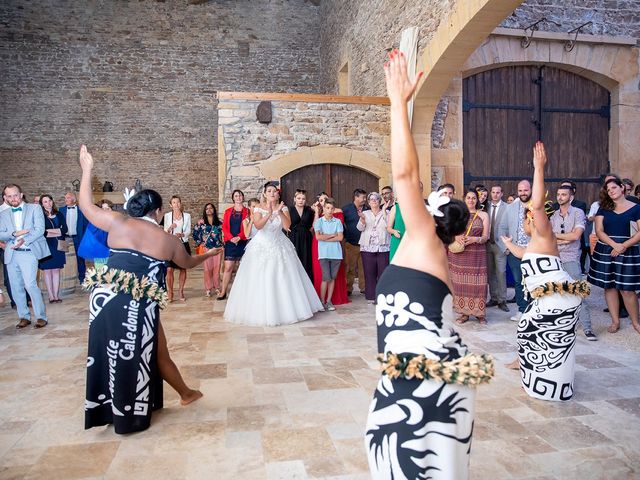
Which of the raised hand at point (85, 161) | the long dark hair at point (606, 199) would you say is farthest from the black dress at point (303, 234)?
the raised hand at point (85, 161)

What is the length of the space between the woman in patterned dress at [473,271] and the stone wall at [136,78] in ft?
34.7

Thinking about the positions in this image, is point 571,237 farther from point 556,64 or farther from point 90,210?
point 556,64

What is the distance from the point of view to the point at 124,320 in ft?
9.19

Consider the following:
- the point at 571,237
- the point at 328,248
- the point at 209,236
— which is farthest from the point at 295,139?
the point at 571,237

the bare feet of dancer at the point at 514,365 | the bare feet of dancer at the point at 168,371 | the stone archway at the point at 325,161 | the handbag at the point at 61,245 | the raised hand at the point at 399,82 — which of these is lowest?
the bare feet of dancer at the point at 514,365

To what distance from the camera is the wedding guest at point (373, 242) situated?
21.5 feet

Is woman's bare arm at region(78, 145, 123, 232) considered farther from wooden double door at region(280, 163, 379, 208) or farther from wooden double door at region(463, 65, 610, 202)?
wooden double door at region(463, 65, 610, 202)

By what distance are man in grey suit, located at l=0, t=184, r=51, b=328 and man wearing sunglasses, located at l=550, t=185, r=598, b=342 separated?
17.5 ft

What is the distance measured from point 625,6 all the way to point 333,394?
30.6 ft

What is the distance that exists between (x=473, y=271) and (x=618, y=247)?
138cm

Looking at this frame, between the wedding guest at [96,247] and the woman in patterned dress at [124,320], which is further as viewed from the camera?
the wedding guest at [96,247]

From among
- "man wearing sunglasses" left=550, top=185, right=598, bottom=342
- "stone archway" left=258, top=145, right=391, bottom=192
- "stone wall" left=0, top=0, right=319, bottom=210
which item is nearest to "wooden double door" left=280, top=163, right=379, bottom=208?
"stone archway" left=258, top=145, right=391, bottom=192

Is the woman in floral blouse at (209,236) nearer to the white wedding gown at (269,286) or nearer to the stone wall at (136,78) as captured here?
the white wedding gown at (269,286)

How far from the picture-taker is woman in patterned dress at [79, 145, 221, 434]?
110 inches
